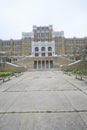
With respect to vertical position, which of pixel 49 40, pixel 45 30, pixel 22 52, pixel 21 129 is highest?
pixel 45 30

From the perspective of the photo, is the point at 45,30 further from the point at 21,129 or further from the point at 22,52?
the point at 21,129

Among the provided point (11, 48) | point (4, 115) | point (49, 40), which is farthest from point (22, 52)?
point (4, 115)

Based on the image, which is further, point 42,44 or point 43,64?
point 42,44

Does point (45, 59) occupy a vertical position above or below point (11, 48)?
below

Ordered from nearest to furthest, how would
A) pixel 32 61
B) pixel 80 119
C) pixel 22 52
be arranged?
pixel 80 119
pixel 32 61
pixel 22 52

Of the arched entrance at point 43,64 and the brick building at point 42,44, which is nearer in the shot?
the arched entrance at point 43,64

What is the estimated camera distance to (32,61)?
178ft

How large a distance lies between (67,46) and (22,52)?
81.1 ft

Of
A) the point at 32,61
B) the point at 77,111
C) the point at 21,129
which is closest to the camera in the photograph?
the point at 21,129

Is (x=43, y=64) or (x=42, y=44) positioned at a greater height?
(x=42, y=44)

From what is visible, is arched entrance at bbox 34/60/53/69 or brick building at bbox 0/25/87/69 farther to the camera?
brick building at bbox 0/25/87/69

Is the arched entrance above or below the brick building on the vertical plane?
below

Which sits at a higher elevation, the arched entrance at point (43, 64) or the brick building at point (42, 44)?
the brick building at point (42, 44)

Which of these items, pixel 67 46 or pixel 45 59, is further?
pixel 67 46
